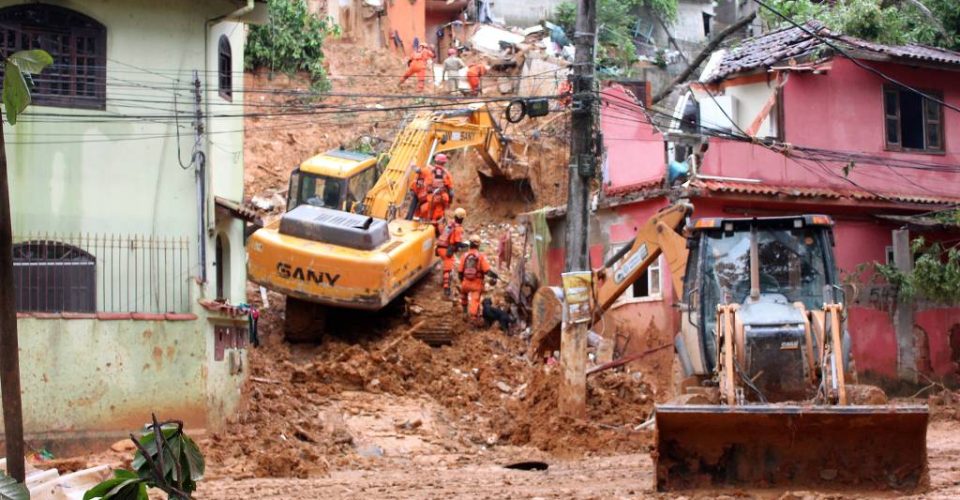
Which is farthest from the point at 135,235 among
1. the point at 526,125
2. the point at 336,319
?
the point at 526,125

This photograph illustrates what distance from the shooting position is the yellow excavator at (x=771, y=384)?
11844 millimetres

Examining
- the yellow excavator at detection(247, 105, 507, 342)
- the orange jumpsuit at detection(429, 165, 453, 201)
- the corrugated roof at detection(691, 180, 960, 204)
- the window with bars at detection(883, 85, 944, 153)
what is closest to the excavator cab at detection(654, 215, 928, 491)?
the corrugated roof at detection(691, 180, 960, 204)

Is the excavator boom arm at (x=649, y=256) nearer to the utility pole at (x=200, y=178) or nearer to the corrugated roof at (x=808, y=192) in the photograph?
the corrugated roof at (x=808, y=192)

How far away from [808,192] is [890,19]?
740cm

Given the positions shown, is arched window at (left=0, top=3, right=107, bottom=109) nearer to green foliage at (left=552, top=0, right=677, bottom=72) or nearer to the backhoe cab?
the backhoe cab

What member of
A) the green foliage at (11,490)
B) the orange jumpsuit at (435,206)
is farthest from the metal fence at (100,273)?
the green foliage at (11,490)

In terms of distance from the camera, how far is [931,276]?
23.1 m

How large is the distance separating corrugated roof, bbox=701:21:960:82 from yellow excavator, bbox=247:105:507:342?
5649mm

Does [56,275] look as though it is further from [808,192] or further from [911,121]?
[911,121]

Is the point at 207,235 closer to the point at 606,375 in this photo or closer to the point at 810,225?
the point at 606,375

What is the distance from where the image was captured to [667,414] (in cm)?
1202

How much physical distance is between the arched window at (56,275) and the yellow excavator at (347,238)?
4974 millimetres

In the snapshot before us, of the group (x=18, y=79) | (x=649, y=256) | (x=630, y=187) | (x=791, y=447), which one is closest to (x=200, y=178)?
(x=649, y=256)

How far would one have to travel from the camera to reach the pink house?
24.4m
